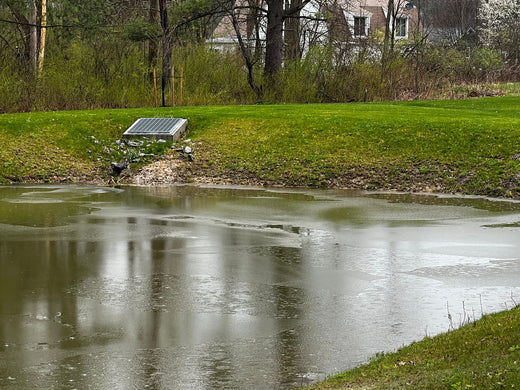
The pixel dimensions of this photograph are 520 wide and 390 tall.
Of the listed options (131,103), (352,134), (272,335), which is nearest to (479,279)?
(272,335)

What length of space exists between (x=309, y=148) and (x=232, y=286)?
38.3ft

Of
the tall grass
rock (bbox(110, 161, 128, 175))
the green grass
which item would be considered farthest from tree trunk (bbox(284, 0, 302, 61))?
the green grass

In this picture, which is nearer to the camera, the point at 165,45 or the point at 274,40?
the point at 165,45

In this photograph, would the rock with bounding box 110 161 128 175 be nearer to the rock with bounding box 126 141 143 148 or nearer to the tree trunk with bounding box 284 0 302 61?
the rock with bounding box 126 141 143 148

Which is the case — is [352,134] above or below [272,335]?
above

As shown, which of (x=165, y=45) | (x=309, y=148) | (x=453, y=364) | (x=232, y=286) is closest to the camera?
(x=453, y=364)

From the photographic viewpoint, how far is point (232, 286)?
31.1 feet

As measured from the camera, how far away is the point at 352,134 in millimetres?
21422

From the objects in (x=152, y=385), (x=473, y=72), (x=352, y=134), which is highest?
(x=473, y=72)

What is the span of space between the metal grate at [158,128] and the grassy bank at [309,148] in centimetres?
38

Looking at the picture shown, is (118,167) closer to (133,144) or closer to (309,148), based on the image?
(133,144)

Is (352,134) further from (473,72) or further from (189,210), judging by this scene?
(473,72)

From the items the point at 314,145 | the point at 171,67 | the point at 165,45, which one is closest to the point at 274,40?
the point at 171,67

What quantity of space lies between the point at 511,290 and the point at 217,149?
41.6 feet
